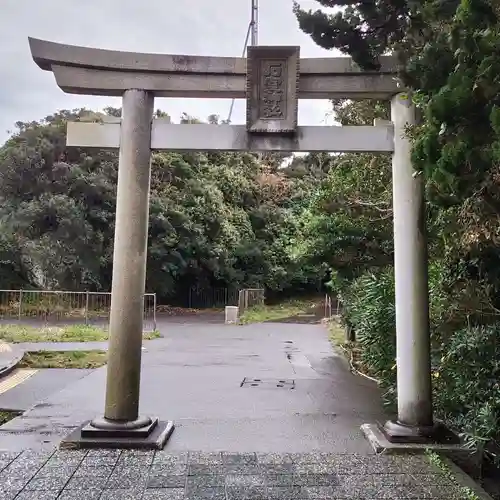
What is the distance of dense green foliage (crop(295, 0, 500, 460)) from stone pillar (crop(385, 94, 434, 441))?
18 centimetres

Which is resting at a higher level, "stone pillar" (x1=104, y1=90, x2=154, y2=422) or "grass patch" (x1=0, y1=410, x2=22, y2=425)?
"stone pillar" (x1=104, y1=90, x2=154, y2=422)

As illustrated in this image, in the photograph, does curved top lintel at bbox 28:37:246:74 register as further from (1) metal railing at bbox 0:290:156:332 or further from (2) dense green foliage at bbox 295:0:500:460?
(1) metal railing at bbox 0:290:156:332

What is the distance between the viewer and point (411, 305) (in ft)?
15.0

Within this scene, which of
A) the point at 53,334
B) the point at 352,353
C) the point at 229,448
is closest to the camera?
the point at 229,448

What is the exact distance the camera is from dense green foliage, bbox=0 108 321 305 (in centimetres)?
1903

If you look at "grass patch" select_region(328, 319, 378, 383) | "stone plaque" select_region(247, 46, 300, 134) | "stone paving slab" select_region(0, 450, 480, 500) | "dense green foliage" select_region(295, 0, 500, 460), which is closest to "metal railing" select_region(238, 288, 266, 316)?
"grass patch" select_region(328, 319, 378, 383)

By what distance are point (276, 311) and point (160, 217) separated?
728 centimetres

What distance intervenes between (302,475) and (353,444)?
1.02 m

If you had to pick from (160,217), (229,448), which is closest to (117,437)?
(229,448)

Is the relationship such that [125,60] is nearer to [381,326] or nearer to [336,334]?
[381,326]

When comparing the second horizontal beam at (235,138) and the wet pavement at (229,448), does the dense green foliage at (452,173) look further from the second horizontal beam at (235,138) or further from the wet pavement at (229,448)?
the wet pavement at (229,448)

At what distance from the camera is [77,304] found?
50.1ft

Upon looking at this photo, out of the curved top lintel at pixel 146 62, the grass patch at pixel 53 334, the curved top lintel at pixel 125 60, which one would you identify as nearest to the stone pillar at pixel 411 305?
the curved top lintel at pixel 146 62

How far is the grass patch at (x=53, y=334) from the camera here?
12180mm
